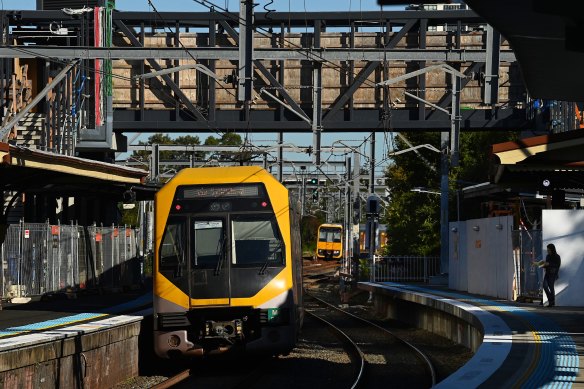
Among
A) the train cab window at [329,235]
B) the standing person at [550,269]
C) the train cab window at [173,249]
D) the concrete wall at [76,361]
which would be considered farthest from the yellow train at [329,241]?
the concrete wall at [76,361]

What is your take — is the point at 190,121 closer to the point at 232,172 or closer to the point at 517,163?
the point at 517,163

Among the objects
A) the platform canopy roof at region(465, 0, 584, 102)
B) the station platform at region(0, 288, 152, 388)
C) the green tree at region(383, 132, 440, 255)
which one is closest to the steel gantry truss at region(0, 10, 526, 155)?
the green tree at region(383, 132, 440, 255)

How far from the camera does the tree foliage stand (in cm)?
5800

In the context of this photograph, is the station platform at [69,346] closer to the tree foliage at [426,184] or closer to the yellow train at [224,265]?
the yellow train at [224,265]

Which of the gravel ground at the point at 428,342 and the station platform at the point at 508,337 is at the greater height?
the station platform at the point at 508,337

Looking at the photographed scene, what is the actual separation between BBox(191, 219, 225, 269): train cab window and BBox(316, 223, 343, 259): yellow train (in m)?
71.4

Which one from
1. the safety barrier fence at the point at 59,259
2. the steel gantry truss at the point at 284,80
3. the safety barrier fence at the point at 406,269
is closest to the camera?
the safety barrier fence at the point at 59,259

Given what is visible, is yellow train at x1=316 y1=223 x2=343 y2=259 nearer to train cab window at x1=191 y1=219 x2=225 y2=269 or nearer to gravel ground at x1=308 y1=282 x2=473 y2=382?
gravel ground at x1=308 y1=282 x2=473 y2=382

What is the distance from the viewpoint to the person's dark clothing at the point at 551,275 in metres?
25.4

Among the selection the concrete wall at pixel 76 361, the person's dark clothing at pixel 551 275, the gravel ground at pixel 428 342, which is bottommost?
the gravel ground at pixel 428 342

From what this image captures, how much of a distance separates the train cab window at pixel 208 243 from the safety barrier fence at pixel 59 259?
799 cm

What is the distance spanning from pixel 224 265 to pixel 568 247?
10.4 m

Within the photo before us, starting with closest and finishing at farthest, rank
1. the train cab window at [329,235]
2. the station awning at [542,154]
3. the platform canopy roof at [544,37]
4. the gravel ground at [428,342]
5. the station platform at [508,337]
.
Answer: the platform canopy roof at [544,37] < the station platform at [508,337] < the gravel ground at [428,342] < the station awning at [542,154] < the train cab window at [329,235]

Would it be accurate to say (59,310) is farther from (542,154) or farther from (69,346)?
(542,154)
